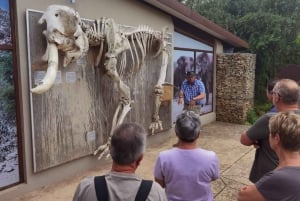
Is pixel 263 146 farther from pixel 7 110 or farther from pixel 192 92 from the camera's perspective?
pixel 192 92

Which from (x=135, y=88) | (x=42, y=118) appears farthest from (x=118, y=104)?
(x=42, y=118)

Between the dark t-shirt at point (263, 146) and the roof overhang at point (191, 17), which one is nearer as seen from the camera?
the dark t-shirt at point (263, 146)

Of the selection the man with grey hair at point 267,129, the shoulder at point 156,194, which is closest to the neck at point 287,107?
the man with grey hair at point 267,129

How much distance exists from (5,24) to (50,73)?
997 mm

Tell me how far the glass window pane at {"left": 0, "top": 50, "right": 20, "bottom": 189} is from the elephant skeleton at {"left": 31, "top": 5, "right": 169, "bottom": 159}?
50 cm

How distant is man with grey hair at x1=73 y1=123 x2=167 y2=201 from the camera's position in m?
1.81

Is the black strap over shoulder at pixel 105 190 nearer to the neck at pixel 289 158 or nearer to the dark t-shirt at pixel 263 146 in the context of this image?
the neck at pixel 289 158

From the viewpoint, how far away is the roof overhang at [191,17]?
25.4 ft

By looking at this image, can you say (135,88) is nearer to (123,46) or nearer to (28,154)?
(123,46)

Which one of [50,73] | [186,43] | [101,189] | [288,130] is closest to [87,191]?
[101,189]

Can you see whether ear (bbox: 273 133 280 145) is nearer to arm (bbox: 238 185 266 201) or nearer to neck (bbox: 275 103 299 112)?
arm (bbox: 238 185 266 201)

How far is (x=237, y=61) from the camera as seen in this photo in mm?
11141

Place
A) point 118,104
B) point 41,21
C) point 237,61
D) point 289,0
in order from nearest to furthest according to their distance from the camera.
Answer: point 41,21, point 118,104, point 237,61, point 289,0

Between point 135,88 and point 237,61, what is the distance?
202 inches
